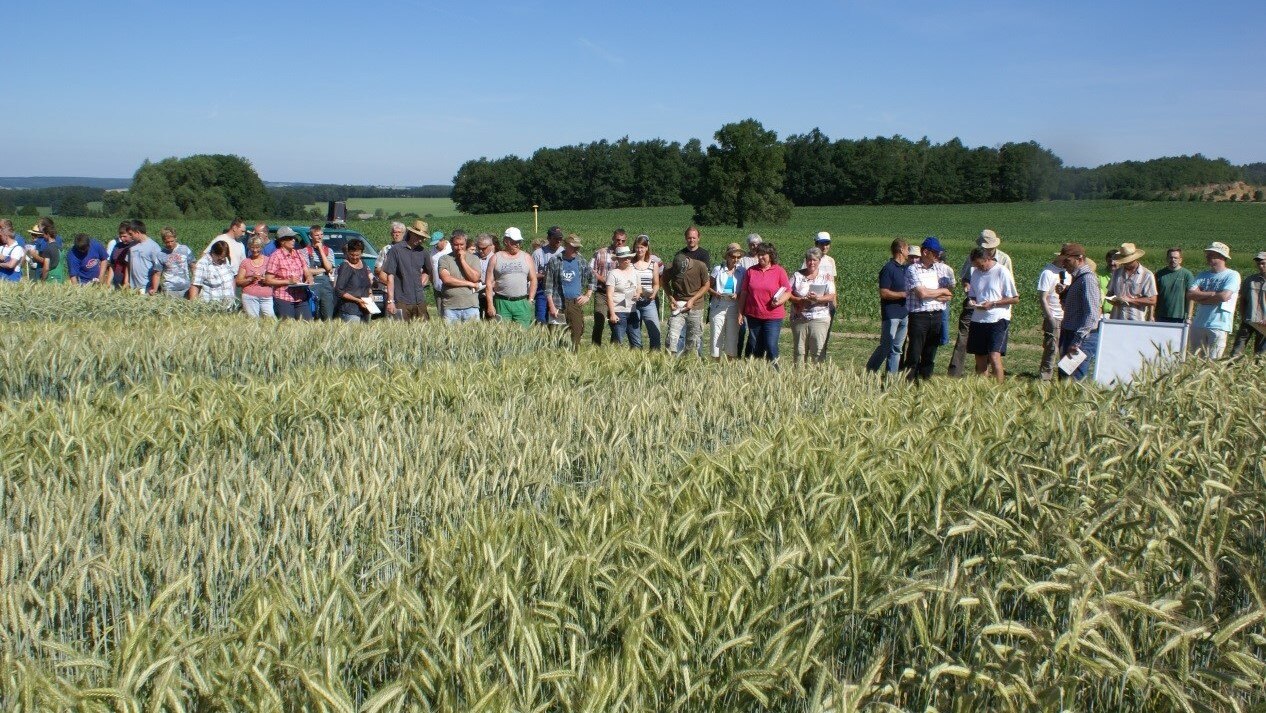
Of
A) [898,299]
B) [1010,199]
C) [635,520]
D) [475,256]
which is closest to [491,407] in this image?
[635,520]

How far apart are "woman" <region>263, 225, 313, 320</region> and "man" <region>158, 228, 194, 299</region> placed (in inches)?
130

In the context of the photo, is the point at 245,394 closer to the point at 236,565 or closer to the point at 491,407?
the point at 491,407

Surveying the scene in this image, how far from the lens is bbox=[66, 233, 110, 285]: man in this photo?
55.5 feet

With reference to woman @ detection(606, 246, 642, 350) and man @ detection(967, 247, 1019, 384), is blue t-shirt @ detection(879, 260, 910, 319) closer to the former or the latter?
man @ detection(967, 247, 1019, 384)

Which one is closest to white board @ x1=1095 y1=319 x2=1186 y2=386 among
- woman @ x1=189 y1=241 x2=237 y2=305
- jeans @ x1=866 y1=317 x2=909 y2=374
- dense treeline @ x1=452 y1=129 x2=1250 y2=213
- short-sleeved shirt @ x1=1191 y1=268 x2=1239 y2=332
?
short-sleeved shirt @ x1=1191 y1=268 x2=1239 y2=332

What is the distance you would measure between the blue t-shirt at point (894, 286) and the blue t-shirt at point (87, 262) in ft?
43.6

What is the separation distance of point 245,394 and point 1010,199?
9214 centimetres

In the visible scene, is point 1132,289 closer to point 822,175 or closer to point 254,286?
point 254,286

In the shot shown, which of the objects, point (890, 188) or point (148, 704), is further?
point (890, 188)

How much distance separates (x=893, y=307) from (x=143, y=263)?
36.8 ft

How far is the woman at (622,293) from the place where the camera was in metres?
11.9

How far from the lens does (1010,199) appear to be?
292 ft

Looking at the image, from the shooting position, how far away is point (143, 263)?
15.0 metres

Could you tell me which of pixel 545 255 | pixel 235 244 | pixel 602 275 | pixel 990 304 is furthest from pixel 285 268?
pixel 990 304
